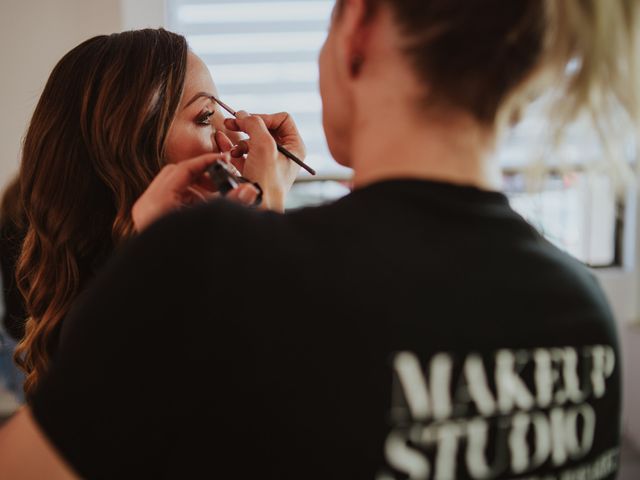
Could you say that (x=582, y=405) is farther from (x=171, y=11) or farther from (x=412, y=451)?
(x=171, y=11)

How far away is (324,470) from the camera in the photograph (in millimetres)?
405

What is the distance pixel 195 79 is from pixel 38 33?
3.44ft

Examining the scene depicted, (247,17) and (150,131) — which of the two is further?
(247,17)

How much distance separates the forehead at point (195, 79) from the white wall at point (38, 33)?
0.82 m

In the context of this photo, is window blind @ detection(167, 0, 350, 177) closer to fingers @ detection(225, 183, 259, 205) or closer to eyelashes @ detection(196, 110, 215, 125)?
eyelashes @ detection(196, 110, 215, 125)

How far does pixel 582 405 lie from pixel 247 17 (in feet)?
6.27

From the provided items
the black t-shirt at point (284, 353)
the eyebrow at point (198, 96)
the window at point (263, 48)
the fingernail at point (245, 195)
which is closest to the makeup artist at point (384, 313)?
the black t-shirt at point (284, 353)

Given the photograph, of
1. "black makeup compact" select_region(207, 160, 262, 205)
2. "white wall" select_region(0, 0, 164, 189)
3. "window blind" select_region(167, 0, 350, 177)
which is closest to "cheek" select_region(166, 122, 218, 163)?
"black makeup compact" select_region(207, 160, 262, 205)

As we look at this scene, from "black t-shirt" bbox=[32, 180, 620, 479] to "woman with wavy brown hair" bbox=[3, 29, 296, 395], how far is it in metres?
0.56

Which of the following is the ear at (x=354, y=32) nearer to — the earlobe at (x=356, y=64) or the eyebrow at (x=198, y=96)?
the earlobe at (x=356, y=64)

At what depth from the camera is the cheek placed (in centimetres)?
103

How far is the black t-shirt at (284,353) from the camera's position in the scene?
15.7 inches

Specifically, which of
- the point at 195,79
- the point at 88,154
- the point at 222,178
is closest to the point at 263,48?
the point at 195,79

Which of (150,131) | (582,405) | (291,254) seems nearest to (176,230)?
(291,254)
